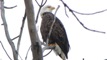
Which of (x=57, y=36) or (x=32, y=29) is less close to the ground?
(x=32, y=29)

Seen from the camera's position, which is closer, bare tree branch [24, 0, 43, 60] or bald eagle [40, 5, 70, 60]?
bare tree branch [24, 0, 43, 60]

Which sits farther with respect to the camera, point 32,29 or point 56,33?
point 56,33

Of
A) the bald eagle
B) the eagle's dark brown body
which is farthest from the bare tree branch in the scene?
the eagle's dark brown body

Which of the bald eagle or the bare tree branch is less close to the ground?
the bare tree branch

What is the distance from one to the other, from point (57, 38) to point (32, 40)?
3.92 metres

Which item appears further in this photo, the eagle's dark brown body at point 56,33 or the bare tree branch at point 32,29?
the eagle's dark brown body at point 56,33

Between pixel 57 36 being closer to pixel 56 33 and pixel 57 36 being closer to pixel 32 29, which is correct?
Result: pixel 56 33

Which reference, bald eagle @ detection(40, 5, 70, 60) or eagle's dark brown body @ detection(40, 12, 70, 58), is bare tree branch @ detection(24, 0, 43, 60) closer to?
bald eagle @ detection(40, 5, 70, 60)

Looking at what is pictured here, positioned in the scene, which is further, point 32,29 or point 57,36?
point 57,36

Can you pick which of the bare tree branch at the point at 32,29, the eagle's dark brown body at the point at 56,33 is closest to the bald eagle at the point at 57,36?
the eagle's dark brown body at the point at 56,33

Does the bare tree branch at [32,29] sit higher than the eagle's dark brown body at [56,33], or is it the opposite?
the bare tree branch at [32,29]

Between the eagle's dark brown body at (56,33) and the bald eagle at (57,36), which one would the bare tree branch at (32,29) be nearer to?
the bald eagle at (57,36)

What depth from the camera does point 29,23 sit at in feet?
8.34

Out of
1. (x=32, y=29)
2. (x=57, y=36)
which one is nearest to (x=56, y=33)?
(x=57, y=36)
